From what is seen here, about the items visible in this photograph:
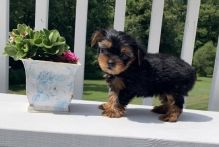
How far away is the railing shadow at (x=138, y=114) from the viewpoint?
1165mm

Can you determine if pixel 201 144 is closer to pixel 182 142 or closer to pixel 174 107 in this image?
pixel 182 142

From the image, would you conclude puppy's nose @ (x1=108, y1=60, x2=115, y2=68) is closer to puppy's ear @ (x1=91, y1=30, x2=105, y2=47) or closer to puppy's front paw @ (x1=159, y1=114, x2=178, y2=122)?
puppy's ear @ (x1=91, y1=30, x2=105, y2=47)

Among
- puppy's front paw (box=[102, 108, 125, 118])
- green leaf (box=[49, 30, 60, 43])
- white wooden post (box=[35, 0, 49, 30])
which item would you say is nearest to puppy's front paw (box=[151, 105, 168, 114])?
puppy's front paw (box=[102, 108, 125, 118])

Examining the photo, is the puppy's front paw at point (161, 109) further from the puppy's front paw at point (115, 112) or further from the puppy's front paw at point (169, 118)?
the puppy's front paw at point (115, 112)

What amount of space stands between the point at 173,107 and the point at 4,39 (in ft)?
2.31

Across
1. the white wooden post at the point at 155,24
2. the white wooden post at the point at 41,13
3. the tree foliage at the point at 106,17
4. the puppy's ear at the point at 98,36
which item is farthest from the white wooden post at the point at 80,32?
the tree foliage at the point at 106,17

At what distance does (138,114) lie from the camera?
1.22 metres

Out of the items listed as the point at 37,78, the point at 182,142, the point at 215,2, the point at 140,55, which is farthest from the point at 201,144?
the point at 215,2

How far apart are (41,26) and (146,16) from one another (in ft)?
6.25

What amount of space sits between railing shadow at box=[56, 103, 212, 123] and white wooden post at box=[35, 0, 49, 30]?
1.17 ft

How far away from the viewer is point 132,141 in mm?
996

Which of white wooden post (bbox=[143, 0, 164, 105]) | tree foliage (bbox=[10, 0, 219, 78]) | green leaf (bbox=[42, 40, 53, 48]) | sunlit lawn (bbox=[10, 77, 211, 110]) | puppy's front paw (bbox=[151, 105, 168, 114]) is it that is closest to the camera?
green leaf (bbox=[42, 40, 53, 48])

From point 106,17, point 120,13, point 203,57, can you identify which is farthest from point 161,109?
point 203,57

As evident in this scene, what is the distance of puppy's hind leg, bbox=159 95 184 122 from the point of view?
1128mm
